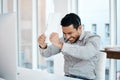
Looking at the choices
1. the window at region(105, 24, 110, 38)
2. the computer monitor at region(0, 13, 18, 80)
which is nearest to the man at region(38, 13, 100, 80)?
the computer monitor at region(0, 13, 18, 80)

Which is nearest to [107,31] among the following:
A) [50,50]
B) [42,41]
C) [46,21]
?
[46,21]

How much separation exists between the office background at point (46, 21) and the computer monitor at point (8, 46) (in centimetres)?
174

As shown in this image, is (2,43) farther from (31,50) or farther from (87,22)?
(31,50)

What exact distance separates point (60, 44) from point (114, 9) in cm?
190

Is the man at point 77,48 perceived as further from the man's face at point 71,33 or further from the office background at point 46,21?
the office background at point 46,21

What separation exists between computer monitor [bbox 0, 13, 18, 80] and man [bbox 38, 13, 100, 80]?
0.99 feet

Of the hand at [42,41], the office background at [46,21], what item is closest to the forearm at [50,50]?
the hand at [42,41]

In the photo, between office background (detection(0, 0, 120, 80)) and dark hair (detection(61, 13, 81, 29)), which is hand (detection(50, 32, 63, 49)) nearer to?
dark hair (detection(61, 13, 81, 29))

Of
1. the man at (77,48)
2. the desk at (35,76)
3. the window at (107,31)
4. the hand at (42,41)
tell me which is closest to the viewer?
the man at (77,48)

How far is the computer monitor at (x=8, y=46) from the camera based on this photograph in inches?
57.0

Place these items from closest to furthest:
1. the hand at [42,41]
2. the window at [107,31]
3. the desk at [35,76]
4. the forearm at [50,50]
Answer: the desk at [35,76], the hand at [42,41], the forearm at [50,50], the window at [107,31]

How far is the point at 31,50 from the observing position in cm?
480

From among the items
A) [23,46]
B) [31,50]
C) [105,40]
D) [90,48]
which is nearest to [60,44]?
[90,48]

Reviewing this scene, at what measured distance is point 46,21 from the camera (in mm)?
4441
